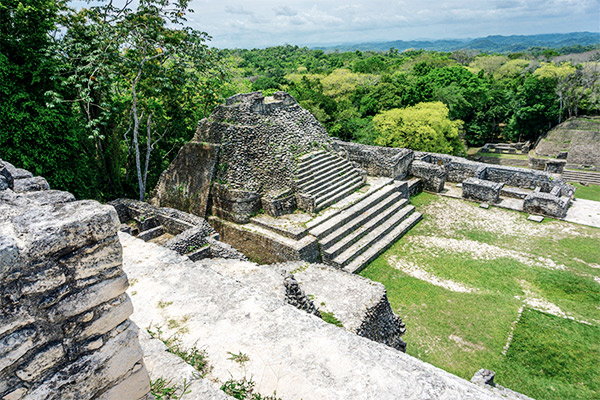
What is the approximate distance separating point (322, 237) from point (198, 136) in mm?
5529

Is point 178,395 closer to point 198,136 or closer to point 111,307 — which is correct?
point 111,307

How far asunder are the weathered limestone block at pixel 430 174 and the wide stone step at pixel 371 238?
3054mm

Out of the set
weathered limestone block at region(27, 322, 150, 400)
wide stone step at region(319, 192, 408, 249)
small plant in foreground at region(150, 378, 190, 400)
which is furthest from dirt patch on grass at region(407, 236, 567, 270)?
weathered limestone block at region(27, 322, 150, 400)

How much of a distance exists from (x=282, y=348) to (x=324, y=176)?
8644mm

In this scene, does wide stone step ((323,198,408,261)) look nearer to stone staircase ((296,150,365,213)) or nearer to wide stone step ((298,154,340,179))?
stone staircase ((296,150,365,213))

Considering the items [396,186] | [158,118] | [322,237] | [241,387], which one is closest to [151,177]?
[158,118]

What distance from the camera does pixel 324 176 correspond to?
1244cm

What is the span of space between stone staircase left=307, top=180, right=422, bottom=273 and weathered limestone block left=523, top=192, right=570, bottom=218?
4.33m

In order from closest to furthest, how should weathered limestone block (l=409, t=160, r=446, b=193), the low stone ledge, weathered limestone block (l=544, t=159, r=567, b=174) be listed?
the low stone ledge < weathered limestone block (l=409, t=160, r=446, b=193) < weathered limestone block (l=544, t=159, r=567, b=174)

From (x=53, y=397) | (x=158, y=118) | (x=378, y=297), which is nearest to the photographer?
(x=53, y=397)

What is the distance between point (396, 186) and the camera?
46.0 feet

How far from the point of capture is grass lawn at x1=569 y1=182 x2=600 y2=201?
16125mm

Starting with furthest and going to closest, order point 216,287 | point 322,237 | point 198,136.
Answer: point 198,136 < point 322,237 < point 216,287

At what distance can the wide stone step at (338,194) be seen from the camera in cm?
1146
